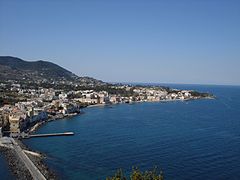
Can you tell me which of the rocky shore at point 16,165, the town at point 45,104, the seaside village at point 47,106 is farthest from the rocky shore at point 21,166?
the seaside village at point 47,106

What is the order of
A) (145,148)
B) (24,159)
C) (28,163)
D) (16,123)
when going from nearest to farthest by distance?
(28,163) < (24,159) < (145,148) < (16,123)

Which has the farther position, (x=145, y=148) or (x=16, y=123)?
(x=16, y=123)

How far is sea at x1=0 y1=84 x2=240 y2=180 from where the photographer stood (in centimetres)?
1900

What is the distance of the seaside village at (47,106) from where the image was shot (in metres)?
31.1

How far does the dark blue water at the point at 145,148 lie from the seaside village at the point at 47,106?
210 cm

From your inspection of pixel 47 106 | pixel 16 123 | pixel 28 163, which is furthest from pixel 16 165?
pixel 47 106

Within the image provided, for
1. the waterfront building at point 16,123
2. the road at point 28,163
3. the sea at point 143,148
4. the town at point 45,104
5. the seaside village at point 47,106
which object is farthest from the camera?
the town at point 45,104

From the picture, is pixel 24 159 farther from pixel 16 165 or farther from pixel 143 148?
pixel 143 148

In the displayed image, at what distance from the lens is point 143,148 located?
24266mm

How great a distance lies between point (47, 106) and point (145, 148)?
24688 mm

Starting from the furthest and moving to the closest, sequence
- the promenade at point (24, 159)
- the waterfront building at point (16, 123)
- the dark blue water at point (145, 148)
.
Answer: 1. the waterfront building at point (16, 123)
2. the dark blue water at point (145, 148)
3. the promenade at point (24, 159)

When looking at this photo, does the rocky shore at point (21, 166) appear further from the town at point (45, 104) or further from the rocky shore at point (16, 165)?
the town at point (45, 104)

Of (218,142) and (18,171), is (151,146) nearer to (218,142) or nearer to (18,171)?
(218,142)

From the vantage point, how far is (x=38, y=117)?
38.0 meters
